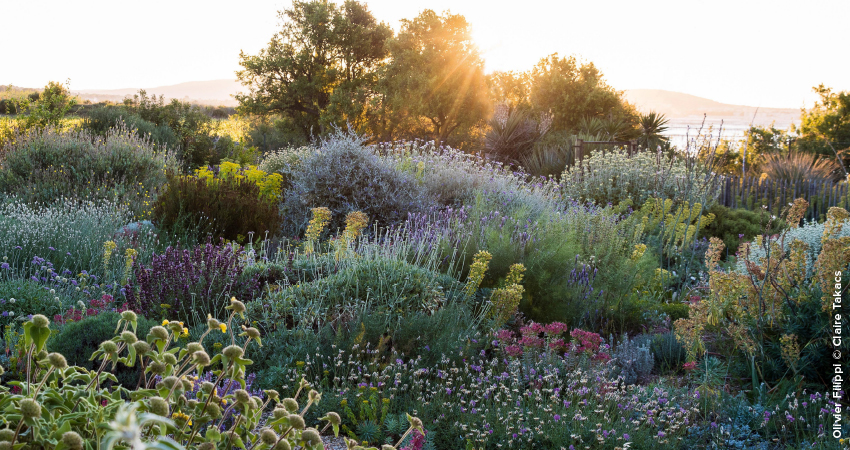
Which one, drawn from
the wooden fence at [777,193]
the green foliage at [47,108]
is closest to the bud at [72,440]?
the wooden fence at [777,193]

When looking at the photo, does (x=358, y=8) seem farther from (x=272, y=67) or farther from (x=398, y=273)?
(x=398, y=273)

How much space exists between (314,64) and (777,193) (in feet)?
66.9

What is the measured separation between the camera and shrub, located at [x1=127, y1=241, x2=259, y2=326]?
4.08 m

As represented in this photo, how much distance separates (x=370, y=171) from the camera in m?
7.66

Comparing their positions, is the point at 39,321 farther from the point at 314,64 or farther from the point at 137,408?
the point at 314,64

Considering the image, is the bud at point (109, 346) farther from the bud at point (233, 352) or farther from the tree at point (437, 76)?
the tree at point (437, 76)

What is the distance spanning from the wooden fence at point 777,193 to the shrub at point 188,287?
9877 mm

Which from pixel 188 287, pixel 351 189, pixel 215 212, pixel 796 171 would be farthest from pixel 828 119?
pixel 188 287

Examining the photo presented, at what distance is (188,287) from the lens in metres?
4.20

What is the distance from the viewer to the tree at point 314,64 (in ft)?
84.3

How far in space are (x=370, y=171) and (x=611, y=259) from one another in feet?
11.4

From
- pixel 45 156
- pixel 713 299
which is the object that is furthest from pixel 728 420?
pixel 45 156

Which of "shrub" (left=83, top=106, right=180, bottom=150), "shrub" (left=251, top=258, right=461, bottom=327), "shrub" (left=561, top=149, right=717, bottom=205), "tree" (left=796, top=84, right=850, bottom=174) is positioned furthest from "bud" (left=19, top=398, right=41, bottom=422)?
"tree" (left=796, top=84, right=850, bottom=174)

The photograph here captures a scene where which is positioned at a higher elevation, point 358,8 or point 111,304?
point 358,8
